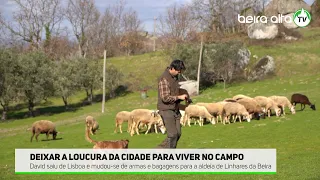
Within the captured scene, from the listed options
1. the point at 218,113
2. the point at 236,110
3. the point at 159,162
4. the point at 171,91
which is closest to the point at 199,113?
the point at 218,113

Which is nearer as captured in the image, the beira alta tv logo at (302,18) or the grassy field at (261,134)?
the grassy field at (261,134)

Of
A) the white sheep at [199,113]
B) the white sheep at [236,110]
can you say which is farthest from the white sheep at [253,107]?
the white sheep at [199,113]

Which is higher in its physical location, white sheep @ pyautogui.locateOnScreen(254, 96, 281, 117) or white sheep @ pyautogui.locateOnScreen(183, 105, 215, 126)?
white sheep @ pyautogui.locateOnScreen(254, 96, 281, 117)

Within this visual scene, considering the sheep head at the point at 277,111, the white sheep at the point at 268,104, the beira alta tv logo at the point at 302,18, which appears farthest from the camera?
the beira alta tv logo at the point at 302,18

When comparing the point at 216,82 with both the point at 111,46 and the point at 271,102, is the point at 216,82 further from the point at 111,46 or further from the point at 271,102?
the point at 111,46

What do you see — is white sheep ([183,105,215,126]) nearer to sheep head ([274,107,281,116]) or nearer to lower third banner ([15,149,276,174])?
sheep head ([274,107,281,116])

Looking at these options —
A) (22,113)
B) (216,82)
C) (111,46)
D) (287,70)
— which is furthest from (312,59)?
(111,46)

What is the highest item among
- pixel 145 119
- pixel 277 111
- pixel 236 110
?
pixel 236 110

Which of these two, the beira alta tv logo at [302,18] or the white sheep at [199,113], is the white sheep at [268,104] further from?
the beira alta tv logo at [302,18]

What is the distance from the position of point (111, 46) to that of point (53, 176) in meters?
78.3

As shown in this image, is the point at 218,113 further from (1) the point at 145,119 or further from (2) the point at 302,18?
(2) the point at 302,18

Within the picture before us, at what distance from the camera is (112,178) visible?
10672 mm

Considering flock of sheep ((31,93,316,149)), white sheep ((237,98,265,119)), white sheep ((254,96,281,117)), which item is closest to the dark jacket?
flock of sheep ((31,93,316,149))

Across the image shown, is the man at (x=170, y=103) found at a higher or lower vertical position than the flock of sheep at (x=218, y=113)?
higher
